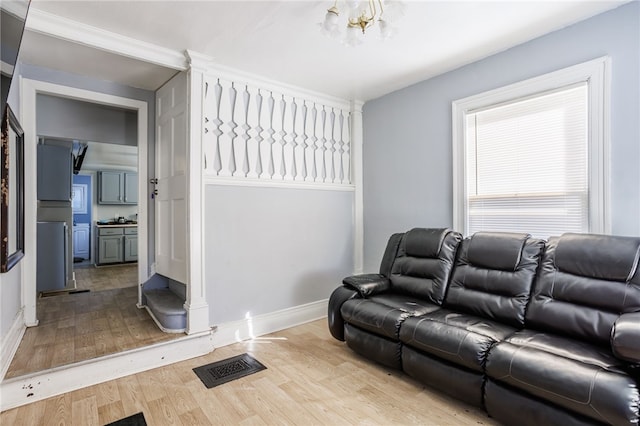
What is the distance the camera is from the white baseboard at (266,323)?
295 centimetres

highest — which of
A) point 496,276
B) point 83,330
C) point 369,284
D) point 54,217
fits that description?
point 54,217

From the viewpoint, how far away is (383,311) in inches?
93.7

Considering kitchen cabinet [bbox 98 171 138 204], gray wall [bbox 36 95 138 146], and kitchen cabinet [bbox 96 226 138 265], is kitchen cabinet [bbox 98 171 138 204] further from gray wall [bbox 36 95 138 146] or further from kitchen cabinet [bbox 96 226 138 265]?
gray wall [bbox 36 95 138 146]

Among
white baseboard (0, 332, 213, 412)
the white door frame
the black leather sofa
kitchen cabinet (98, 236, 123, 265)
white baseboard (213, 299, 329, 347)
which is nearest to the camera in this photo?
the black leather sofa

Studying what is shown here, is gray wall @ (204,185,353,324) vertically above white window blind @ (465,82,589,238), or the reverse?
white window blind @ (465,82,589,238)

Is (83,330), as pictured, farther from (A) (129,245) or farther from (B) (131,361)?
(A) (129,245)

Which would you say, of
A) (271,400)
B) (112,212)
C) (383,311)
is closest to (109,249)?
(112,212)

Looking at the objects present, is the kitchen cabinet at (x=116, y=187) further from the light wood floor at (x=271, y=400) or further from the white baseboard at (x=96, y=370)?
the light wood floor at (x=271, y=400)

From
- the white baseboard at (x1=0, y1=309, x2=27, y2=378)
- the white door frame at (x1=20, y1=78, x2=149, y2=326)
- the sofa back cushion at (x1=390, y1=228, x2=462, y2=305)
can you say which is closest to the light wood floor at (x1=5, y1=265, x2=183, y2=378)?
the white baseboard at (x1=0, y1=309, x2=27, y2=378)

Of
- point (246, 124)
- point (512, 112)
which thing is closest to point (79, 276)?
point (246, 124)

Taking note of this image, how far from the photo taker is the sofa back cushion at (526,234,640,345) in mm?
1768

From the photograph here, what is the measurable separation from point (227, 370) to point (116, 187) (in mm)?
7079

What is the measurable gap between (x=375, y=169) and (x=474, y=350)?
8.14 ft

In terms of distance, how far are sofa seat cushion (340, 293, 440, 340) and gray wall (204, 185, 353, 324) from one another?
0.97 m
